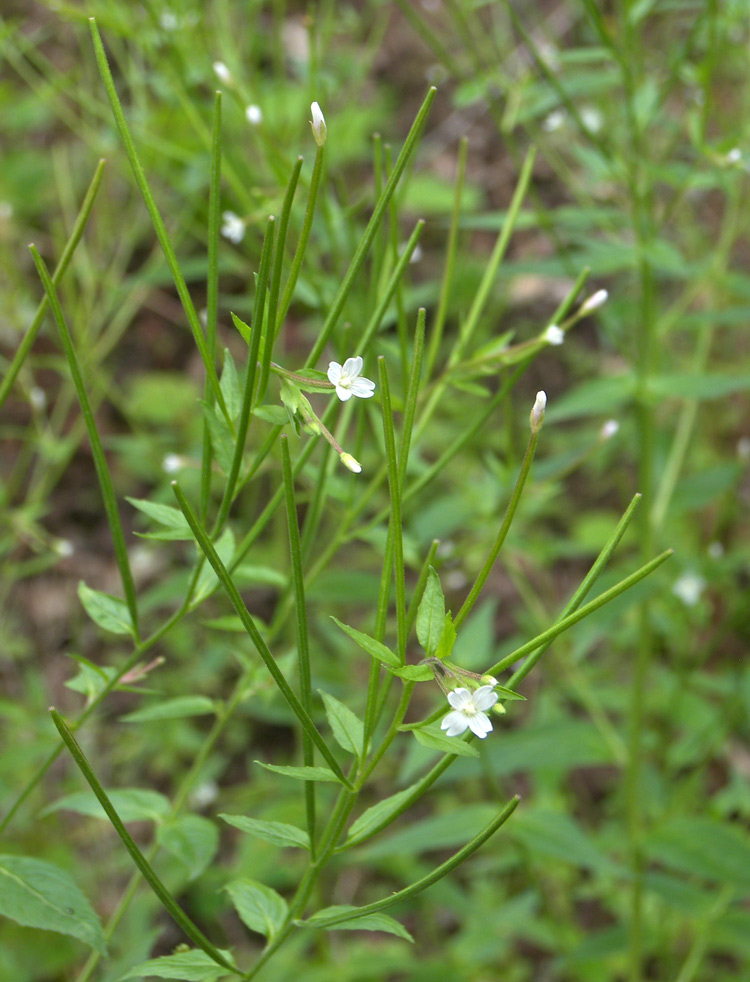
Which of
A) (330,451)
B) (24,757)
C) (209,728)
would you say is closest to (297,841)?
(330,451)

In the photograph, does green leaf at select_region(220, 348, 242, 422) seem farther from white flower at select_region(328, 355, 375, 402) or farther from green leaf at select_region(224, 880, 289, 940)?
green leaf at select_region(224, 880, 289, 940)

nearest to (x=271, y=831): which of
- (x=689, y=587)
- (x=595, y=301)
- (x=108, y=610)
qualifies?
(x=108, y=610)

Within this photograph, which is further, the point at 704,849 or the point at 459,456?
the point at 459,456

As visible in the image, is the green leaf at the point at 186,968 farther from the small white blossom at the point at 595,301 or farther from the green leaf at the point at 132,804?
the small white blossom at the point at 595,301

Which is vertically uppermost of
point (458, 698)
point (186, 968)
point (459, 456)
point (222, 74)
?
point (459, 456)

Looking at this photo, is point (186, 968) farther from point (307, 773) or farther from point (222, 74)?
point (222, 74)

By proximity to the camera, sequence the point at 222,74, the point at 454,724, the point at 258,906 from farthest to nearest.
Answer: the point at 222,74 < the point at 258,906 < the point at 454,724

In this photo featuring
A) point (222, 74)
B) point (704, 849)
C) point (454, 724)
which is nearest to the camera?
point (454, 724)

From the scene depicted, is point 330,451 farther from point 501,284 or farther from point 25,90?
point 25,90
